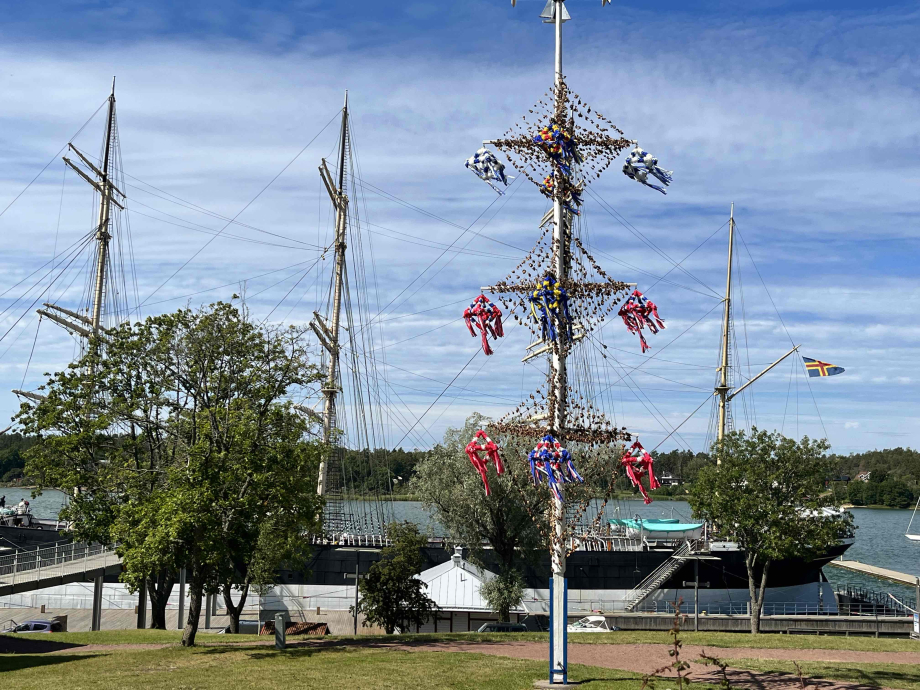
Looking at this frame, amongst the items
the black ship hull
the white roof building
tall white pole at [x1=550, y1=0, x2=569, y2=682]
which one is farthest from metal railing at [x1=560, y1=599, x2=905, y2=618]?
tall white pole at [x1=550, y1=0, x2=569, y2=682]

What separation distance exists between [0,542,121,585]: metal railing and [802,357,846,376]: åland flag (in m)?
38.7

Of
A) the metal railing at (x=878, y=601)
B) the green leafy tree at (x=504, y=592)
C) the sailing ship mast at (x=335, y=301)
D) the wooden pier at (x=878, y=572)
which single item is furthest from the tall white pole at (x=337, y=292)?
the wooden pier at (x=878, y=572)

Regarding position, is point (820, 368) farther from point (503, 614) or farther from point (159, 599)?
point (159, 599)

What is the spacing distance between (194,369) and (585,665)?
13.9 m

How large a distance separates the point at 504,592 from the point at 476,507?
12.2ft

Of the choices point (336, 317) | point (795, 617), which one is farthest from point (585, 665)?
point (336, 317)

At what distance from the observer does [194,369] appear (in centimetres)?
2567

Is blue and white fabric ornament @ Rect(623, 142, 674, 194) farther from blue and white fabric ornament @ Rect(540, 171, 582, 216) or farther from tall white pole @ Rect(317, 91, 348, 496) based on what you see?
tall white pole @ Rect(317, 91, 348, 496)

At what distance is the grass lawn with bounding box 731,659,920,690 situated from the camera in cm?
1792

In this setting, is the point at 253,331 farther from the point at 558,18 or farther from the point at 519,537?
the point at 519,537

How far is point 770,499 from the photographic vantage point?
107 ft

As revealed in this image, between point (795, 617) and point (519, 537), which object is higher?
point (519, 537)

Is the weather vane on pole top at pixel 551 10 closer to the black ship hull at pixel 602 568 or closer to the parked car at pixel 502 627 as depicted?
the parked car at pixel 502 627

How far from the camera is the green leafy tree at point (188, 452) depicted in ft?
74.0
